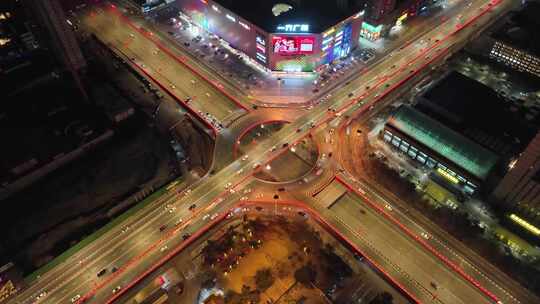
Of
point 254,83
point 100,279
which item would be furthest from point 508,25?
point 100,279

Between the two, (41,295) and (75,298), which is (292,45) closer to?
(75,298)

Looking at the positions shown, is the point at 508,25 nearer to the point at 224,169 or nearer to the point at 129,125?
the point at 224,169

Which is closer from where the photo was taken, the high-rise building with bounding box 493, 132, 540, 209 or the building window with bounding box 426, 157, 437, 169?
the high-rise building with bounding box 493, 132, 540, 209

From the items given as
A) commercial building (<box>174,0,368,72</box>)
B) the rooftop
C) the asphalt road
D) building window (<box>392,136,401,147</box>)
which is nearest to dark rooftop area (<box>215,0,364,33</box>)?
commercial building (<box>174,0,368,72</box>)

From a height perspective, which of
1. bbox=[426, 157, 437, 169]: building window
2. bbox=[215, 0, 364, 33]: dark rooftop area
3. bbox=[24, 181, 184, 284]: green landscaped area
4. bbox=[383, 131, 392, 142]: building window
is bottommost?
bbox=[24, 181, 184, 284]: green landscaped area

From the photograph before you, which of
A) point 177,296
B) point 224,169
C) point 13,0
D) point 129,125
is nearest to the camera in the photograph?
point 177,296

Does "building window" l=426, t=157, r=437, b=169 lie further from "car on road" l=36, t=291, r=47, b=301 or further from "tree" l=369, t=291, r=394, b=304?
"car on road" l=36, t=291, r=47, b=301

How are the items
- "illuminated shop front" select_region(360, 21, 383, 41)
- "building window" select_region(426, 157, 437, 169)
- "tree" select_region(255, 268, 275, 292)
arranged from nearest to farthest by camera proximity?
1. "tree" select_region(255, 268, 275, 292)
2. "building window" select_region(426, 157, 437, 169)
3. "illuminated shop front" select_region(360, 21, 383, 41)
